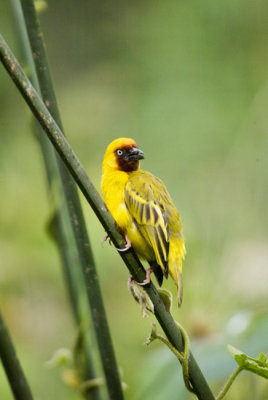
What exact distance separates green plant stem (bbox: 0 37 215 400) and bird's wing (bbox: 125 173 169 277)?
0.54 meters

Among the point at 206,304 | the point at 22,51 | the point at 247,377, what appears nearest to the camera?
the point at 22,51

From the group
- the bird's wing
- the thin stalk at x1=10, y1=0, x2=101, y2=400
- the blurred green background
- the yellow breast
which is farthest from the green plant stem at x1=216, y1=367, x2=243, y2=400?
the yellow breast

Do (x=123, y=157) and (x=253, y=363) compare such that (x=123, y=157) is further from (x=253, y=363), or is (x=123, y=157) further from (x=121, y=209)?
(x=253, y=363)

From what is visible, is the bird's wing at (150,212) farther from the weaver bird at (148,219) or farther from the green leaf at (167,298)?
the green leaf at (167,298)

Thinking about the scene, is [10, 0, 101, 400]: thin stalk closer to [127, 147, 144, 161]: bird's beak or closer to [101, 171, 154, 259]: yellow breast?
[101, 171, 154, 259]: yellow breast

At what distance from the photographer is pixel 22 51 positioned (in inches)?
58.1

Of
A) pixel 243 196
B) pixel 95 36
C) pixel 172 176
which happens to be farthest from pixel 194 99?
pixel 243 196

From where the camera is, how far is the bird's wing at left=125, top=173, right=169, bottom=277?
184 cm

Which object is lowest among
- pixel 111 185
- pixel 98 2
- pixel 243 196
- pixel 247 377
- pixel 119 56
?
pixel 247 377

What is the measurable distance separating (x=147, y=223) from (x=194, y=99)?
7.57ft

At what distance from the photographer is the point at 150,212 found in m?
1.94

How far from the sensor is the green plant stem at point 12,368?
4.15 feet

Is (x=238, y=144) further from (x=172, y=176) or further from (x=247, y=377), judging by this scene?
(x=172, y=176)

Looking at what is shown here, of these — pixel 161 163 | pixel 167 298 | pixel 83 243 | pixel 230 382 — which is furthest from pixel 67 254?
pixel 161 163
